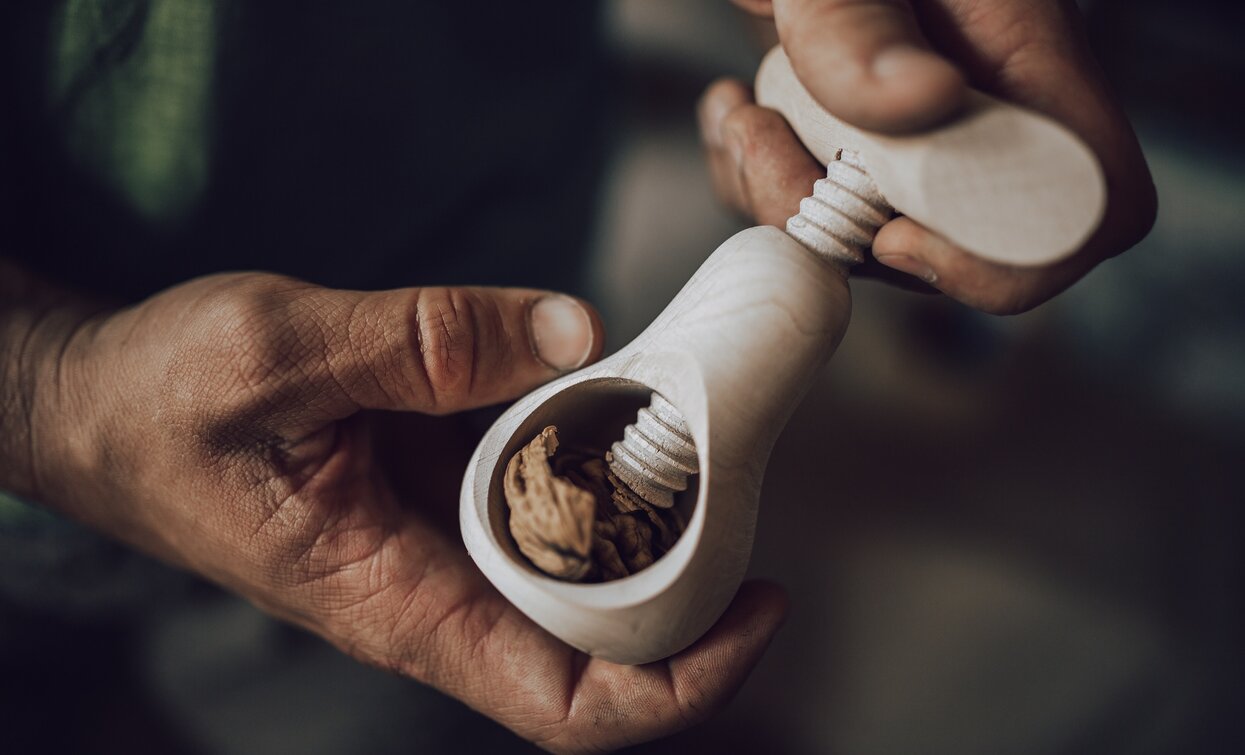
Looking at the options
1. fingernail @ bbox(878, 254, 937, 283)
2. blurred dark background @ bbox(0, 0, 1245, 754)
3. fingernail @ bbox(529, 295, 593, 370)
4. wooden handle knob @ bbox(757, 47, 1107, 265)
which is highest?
wooden handle knob @ bbox(757, 47, 1107, 265)

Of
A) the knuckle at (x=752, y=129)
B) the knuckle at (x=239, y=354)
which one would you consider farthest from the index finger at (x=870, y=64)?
the knuckle at (x=239, y=354)

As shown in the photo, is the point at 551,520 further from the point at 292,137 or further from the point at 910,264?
the point at 292,137

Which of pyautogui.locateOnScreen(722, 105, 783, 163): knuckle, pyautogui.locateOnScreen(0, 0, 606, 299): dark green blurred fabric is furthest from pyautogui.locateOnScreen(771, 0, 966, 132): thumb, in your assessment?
pyautogui.locateOnScreen(0, 0, 606, 299): dark green blurred fabric

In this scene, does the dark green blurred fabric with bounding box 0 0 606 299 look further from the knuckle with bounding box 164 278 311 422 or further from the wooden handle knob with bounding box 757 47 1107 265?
the wooden handle knob with bounding box 757 47 1107 265

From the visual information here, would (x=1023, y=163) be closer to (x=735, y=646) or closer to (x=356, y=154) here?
(x=735, y=646)

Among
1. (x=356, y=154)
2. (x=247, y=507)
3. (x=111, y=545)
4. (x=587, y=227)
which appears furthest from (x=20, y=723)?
(x=587, y=227)

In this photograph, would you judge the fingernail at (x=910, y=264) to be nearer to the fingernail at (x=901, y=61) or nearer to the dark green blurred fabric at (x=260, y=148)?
the fingernail at (x=901, y=61)
